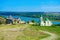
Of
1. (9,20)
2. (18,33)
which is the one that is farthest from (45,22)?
(18,33)

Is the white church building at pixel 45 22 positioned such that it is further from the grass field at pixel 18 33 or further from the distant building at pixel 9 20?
the distant building at pixel 9 20

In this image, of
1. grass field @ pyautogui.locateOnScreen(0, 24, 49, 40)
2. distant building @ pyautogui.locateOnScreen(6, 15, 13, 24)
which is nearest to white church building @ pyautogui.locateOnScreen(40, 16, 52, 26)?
grass field @ pyautogui.locateOnScreen(0, 24, 49, 40)

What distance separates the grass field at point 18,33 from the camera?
561 cm

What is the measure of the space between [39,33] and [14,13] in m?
1.84

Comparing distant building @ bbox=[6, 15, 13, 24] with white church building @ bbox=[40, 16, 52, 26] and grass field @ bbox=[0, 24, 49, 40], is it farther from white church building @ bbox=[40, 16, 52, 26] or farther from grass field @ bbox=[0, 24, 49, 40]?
white church building @ bbox=[40, 16, 52, 26]

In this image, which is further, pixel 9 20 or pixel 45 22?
pixel 45 22

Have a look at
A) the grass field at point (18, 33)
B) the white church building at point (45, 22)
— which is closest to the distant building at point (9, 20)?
the grass field at point (18, 33)

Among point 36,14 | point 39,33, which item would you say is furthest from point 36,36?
point 36,14

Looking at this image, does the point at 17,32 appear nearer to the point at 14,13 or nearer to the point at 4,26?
the point at 4,26

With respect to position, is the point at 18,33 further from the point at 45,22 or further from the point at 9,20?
the point at 45,22

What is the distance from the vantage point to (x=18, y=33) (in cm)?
599

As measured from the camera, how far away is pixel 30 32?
6.23 metres

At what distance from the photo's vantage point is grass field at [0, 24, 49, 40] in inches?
221

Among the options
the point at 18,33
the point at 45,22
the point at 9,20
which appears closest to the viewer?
the point at 18,33
